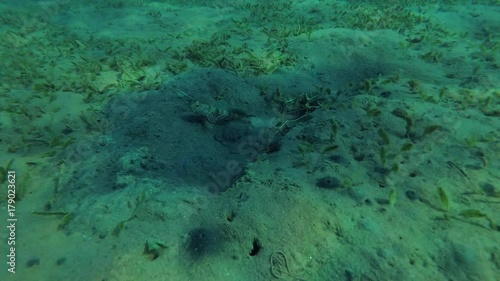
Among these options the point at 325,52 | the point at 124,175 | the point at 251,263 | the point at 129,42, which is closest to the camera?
the point at 251,263

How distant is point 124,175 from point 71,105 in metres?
2.13

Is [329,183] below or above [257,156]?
above

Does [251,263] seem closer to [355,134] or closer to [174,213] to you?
[174,213]

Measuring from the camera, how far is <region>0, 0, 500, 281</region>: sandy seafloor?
2328 mm

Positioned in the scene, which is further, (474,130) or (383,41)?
(383,41)

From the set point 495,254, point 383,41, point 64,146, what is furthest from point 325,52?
point 64,146

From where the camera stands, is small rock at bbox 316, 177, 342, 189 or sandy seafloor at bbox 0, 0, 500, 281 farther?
small rock at bbox 316, 177, 342, 189

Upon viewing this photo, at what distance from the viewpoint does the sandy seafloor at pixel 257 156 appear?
2.33 meters

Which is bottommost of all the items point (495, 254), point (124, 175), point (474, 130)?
point (124, 175)

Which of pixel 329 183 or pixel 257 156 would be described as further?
pixel 257 156

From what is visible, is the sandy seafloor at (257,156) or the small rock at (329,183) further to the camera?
the small rock at (329,183)

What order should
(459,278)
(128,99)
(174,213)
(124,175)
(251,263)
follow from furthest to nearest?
1. (128,99)
2. (124,175)
3. (174,213)
4. (251,263)
5. (459,278)

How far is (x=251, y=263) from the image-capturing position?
91.6 inches

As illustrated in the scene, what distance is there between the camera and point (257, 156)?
11.4 ft
